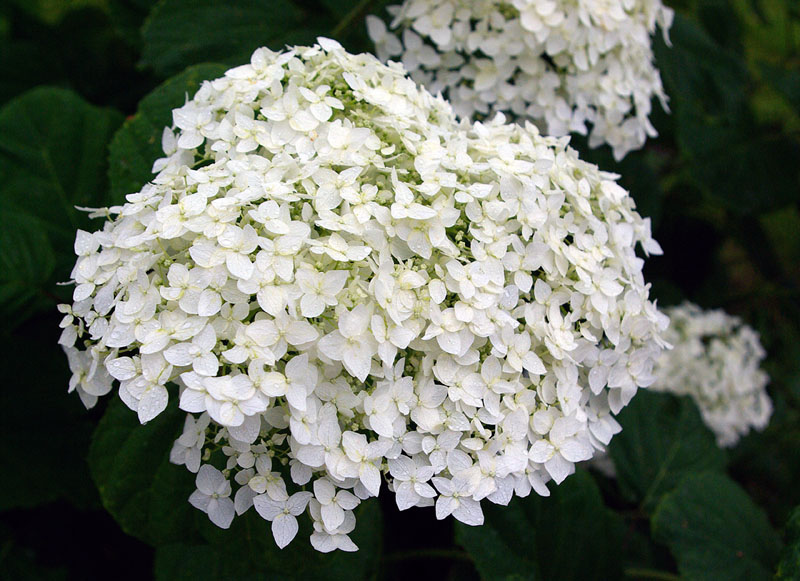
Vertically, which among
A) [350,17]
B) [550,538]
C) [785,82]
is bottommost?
[550,538]

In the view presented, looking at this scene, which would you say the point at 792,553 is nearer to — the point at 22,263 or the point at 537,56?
the point at 537,56

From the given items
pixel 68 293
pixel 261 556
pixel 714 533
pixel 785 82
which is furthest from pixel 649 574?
pixel 785 82

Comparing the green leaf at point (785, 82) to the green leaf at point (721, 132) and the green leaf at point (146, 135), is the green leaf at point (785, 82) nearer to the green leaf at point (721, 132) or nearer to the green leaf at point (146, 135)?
the green leaf at point (721, 132)

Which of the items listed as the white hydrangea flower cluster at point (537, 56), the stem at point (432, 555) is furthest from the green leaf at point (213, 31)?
the stem at point (432, 555)

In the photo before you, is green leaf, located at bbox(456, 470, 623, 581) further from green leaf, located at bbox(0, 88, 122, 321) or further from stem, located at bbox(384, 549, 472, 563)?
green leaf, located at bbox(0, 88, 122, 321)

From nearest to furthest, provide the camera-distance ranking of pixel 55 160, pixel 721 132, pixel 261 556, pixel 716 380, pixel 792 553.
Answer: pixel 261 556 → pixel 792 553 → pixel 55 160 → pixel 716 380 → pixel 721 132

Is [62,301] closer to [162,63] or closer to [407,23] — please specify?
[162,63]

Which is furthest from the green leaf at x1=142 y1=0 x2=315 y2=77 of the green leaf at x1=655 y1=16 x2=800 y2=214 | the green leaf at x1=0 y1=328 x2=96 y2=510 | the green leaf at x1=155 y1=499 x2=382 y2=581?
the green leaf at x1=655 y1=16 x2=800 y2=214
